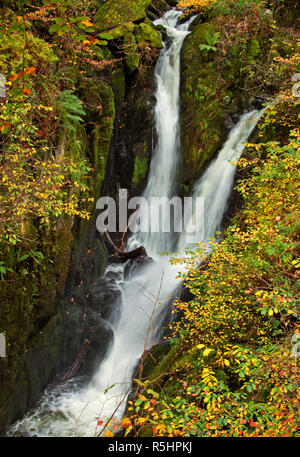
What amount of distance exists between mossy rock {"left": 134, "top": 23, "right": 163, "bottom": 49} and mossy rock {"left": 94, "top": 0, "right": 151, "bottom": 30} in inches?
15.0

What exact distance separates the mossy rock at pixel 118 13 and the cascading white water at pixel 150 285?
4.85 feet

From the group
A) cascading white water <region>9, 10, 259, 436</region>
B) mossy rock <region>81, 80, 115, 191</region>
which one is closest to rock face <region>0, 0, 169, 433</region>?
mossy rock <region>81, 80, 115, 191</region>

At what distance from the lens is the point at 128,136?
939 cm

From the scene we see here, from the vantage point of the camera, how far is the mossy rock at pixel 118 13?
955cm

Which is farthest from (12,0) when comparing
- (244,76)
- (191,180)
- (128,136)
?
(244,76)

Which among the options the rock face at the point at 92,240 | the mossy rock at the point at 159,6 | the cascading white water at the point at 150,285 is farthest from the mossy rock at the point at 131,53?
the mossy rock at the point at 159,6

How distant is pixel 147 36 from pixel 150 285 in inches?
342

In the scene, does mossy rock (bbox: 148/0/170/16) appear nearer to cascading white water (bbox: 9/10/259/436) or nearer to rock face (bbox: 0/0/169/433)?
rock face (bbox: 0/0/169/433)

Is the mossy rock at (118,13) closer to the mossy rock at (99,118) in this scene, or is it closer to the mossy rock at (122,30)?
the mossy rock at (122,30)

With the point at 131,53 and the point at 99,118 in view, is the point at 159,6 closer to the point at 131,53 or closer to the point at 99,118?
the point at 131,53

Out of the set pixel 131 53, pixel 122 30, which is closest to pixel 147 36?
pixel 122 30

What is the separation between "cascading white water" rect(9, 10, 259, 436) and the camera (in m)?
5.15

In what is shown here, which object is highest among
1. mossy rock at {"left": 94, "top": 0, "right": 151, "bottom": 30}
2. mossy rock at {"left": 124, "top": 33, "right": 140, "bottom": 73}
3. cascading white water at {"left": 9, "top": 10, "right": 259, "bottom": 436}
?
mossy rock at {"left": 94, "top": 0, "right": 151, "bottom": 30}
